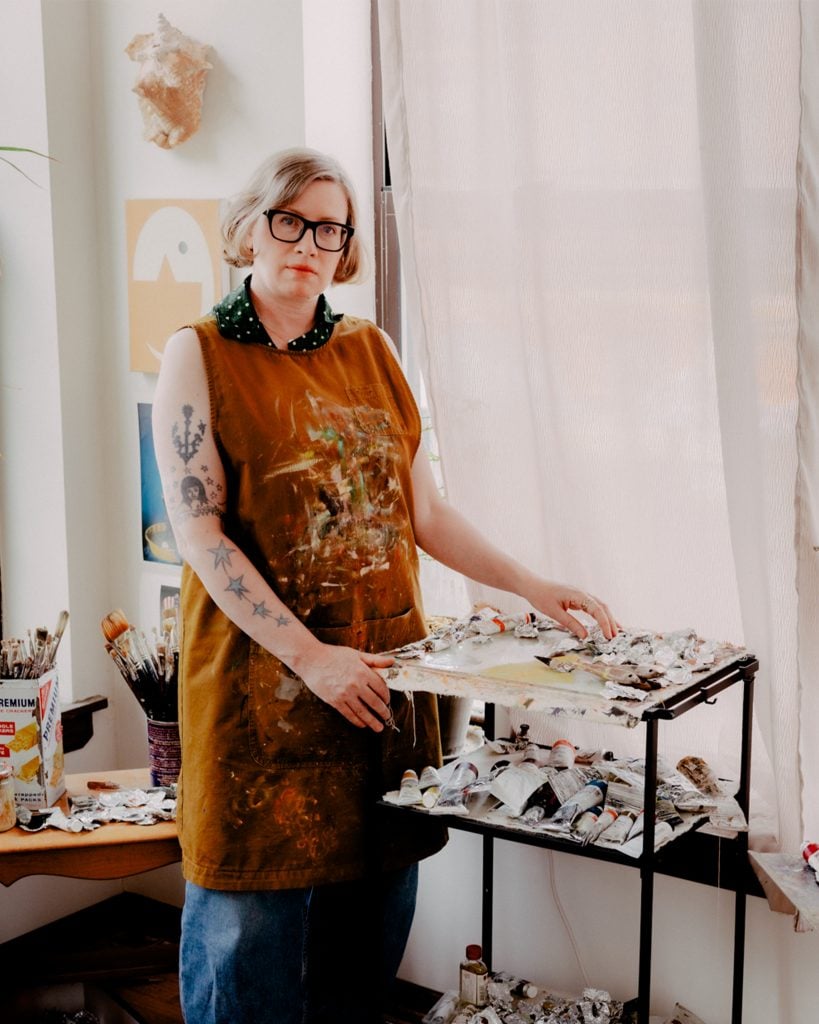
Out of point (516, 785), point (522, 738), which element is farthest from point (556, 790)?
point (522, 738)

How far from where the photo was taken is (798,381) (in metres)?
1.68

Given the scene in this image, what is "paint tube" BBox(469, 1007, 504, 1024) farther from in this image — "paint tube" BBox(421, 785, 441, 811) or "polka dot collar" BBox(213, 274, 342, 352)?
"polka dot collar" BBox(213, 274, 342, 352)

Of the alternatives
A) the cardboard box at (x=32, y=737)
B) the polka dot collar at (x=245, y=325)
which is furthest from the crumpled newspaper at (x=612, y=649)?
the cardboard box at (x=32, y=737)

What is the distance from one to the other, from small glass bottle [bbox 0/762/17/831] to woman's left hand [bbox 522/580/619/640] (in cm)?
89

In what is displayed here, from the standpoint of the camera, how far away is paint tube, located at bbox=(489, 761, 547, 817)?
1.62 metres

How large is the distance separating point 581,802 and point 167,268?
Result: 1.33m

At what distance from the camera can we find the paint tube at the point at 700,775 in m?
1.74

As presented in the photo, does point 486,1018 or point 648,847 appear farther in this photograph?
point 486,1018

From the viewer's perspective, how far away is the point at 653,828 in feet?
4.80

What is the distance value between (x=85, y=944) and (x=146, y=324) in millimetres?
1235

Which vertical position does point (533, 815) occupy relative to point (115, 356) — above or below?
below

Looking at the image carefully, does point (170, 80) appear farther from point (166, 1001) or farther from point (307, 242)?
point (166, 1001)

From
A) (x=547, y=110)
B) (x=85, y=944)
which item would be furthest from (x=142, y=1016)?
(x=547, y=110)

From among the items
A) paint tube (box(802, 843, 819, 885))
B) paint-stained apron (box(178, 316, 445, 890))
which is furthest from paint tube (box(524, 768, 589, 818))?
paint tube (box(802, 843, 819, 885))
